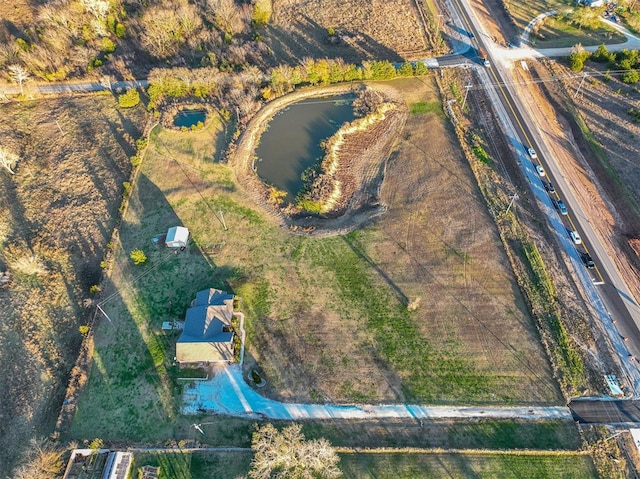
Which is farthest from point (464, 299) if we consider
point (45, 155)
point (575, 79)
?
point (45, 155)

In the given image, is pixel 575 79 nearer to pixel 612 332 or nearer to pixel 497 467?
pixel 612 332

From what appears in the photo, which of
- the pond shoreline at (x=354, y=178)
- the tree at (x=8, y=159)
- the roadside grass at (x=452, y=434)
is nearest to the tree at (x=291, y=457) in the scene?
the roadside grass at (x=452, y=434)

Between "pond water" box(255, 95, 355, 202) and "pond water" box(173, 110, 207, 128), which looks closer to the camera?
"pond water" box(255, 95, 355, 202)

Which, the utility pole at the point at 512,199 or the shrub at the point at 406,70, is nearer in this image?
the utility pole at the point at 512,199

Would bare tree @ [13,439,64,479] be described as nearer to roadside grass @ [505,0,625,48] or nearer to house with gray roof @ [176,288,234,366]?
house with gray roof @ [176,288,234,366]

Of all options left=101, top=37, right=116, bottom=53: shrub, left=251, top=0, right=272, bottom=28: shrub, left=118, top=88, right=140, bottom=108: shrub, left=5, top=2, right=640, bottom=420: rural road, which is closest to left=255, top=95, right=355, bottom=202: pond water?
left=118, top=88, right=140, bottom=108: shrub

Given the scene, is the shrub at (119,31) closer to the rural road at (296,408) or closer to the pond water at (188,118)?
the pond water at (188,118)
